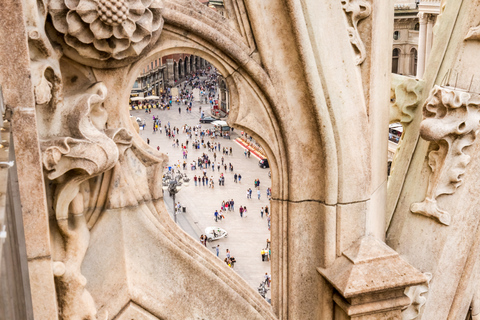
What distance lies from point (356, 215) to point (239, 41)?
131 centimetres

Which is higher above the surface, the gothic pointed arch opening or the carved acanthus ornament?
the carved acanthus ornament

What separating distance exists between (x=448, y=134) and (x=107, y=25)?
225 cm

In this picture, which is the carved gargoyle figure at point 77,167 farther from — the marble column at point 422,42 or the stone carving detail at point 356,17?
the marble column at point 422,42

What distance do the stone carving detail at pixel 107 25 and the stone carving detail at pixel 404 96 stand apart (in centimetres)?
192

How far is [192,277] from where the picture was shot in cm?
391

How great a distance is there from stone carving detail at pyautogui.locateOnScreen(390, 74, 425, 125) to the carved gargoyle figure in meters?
2.04

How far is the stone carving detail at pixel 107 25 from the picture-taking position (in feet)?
10.1

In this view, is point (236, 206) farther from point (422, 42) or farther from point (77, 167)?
point (77, 167)

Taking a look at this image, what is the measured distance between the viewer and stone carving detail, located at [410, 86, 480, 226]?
13.4 feet

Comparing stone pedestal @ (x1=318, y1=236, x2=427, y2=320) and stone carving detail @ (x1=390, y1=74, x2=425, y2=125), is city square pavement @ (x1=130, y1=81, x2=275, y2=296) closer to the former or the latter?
stone carving detail @ (x1=390, y1=74, x2=425, y2=125)

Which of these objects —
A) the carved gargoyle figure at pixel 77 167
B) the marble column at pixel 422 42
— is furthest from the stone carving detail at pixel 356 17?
the marble column at pixel 422 42

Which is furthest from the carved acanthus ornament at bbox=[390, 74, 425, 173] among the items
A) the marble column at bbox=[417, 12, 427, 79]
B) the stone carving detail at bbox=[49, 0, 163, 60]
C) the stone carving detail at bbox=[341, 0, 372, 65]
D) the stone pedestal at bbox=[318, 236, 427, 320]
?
the marble column at bbox=[417, 12, 427, 79]

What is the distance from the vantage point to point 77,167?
3051mm

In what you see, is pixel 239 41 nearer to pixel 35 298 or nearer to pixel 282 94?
pixel 282 94
